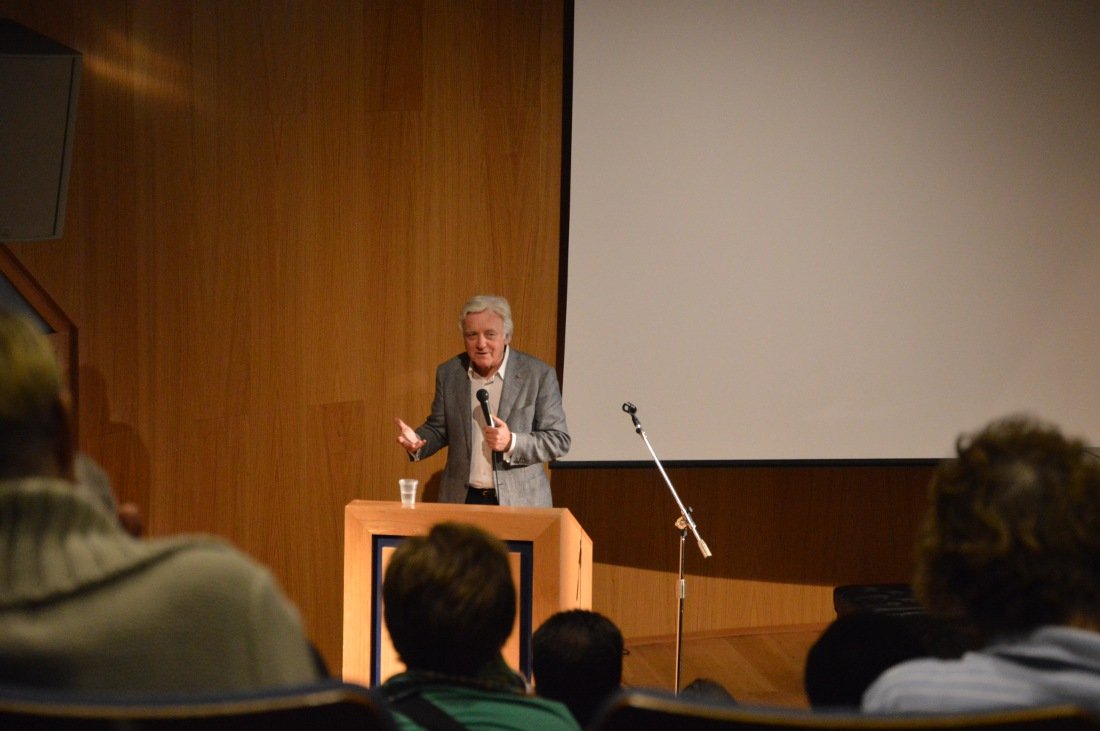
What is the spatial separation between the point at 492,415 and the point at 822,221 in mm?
1609

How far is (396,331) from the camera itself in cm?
445

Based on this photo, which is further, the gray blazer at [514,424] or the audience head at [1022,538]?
the gray blazer at [514,424]

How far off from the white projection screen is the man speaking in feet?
1.65

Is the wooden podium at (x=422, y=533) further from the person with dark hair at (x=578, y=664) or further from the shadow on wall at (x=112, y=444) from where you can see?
the shadow on wall at (x=112, y=444)

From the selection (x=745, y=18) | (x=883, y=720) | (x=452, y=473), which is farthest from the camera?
(x=745, y=18)

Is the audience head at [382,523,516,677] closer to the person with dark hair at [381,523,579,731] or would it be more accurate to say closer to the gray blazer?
the person with dark hair at [381,523,579,731]

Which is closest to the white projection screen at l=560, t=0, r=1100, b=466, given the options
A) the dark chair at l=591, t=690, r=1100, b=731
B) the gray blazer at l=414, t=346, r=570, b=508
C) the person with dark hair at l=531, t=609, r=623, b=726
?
the gray blazer at l=414, t=346, r=570, b=508

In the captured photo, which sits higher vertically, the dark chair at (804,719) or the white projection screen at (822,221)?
the white projection screen at (822,221)

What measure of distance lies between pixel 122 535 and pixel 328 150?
350cm

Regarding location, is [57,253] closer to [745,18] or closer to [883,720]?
[745,18]

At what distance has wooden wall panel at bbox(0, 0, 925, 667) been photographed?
4.14 m

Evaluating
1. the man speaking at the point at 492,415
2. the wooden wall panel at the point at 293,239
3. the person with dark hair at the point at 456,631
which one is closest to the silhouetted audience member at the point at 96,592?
the person with dark hair at the point at 456,631

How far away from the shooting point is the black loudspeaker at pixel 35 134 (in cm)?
341

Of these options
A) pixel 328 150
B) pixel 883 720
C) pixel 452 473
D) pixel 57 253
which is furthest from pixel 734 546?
pixel 883 720
